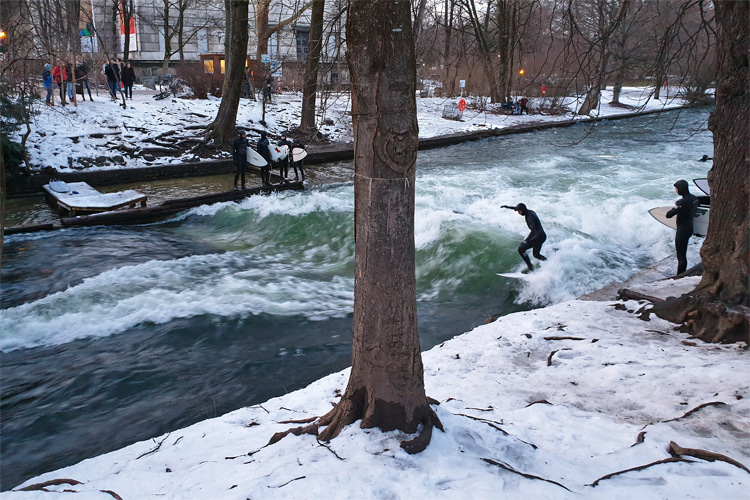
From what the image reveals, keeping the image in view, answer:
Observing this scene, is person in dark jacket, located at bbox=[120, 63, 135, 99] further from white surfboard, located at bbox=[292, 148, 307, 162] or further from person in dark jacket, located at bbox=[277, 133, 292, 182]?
white surfboard, located at bbox=[292, 148, 307, 162]

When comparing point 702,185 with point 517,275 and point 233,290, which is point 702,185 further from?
point 233,290

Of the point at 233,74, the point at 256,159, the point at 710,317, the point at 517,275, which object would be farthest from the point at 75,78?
the point at 710,317

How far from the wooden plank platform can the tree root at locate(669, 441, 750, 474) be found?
15368 mm

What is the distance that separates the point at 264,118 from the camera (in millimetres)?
27719

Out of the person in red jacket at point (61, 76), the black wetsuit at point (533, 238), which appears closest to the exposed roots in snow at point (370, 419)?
the black wetsuit at point (533, 238)

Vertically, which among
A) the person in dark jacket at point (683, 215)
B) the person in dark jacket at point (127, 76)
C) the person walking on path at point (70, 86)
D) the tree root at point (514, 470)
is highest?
the person in dark jacket at point (127, 76)

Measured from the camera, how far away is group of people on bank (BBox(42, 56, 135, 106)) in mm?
22281

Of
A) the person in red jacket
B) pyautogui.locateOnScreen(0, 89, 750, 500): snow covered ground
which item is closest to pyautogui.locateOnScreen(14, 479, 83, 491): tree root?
pyautogui.locateOnScreen(0, 89, 750, 500): snow covered ground

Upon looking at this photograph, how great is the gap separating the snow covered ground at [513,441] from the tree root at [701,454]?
0.04 m

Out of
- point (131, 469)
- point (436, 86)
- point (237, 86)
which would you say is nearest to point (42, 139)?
point (237, 86)

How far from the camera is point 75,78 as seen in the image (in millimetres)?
21531

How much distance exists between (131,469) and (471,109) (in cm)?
3560

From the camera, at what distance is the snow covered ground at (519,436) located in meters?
3.54

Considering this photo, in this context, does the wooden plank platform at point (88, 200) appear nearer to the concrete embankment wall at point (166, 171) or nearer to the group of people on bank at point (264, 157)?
the concrete embankment wall at point (166, 171)
